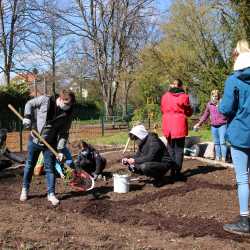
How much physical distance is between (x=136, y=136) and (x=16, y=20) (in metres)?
29.3

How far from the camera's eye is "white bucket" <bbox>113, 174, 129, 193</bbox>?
7.48m

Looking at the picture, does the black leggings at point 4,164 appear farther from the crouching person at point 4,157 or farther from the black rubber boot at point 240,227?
the black rubber boot at point 240,227

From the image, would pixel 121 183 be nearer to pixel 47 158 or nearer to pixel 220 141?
pixel 47 158

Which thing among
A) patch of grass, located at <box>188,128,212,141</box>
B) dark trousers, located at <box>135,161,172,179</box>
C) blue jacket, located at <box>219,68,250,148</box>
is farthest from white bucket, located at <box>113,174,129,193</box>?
patch of grass, located at <box>188,128,212,141</box>

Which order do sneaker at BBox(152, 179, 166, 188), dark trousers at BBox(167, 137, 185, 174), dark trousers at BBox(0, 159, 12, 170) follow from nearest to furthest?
sneaker at BBox(152, 179, 166, 188)
dark trousers at BBox(167, 137, 185, 174)
dark trousers at BBox(0, 159, 12, 170)

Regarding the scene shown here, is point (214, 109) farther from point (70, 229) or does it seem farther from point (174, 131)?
point (70, 229)

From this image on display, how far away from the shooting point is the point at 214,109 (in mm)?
10320

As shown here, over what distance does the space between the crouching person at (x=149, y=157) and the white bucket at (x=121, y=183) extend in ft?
1.09

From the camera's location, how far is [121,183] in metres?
7.48

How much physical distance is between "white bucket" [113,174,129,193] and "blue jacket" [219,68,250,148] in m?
2.71

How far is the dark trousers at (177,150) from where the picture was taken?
834cm

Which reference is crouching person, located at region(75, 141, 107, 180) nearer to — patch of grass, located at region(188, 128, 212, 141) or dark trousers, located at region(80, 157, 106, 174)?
dark trousers, located at region(80, 157, 106, 174)

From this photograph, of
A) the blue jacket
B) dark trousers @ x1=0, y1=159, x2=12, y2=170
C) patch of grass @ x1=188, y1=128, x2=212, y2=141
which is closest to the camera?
the blue jacket

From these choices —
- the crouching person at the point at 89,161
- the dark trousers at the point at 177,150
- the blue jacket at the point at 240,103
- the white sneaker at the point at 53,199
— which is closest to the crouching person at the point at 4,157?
the crouching person at the point at 89,161
